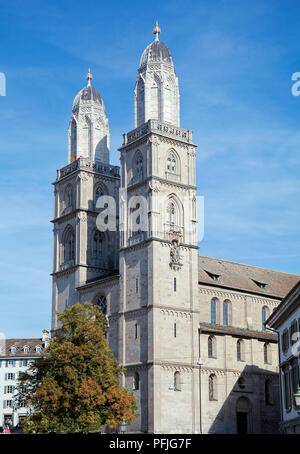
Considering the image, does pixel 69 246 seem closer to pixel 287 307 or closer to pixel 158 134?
pixel 158 134

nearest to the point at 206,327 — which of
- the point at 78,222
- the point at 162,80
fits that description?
the point at 78,222

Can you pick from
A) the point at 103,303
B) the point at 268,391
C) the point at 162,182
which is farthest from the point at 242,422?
the point at 162,182

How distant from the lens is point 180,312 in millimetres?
65562

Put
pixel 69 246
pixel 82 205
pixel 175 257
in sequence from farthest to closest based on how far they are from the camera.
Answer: pixel 69 246, pixel 82 205, pixel 175 257

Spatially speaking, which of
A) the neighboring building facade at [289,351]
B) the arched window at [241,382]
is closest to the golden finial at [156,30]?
the arched window at [241,382]

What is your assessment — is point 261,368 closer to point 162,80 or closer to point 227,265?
point 227,265

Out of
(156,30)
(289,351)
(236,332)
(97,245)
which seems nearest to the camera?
(289,351)

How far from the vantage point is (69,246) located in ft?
258

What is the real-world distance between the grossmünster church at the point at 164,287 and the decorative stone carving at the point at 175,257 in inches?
3.7

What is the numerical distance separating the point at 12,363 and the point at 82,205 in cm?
4912

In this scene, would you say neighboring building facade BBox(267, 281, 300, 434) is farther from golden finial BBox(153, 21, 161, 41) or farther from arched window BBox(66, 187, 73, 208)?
golden finial BBox(153, 21, 161, 41)

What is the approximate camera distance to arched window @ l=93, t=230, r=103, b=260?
77.6 metres
